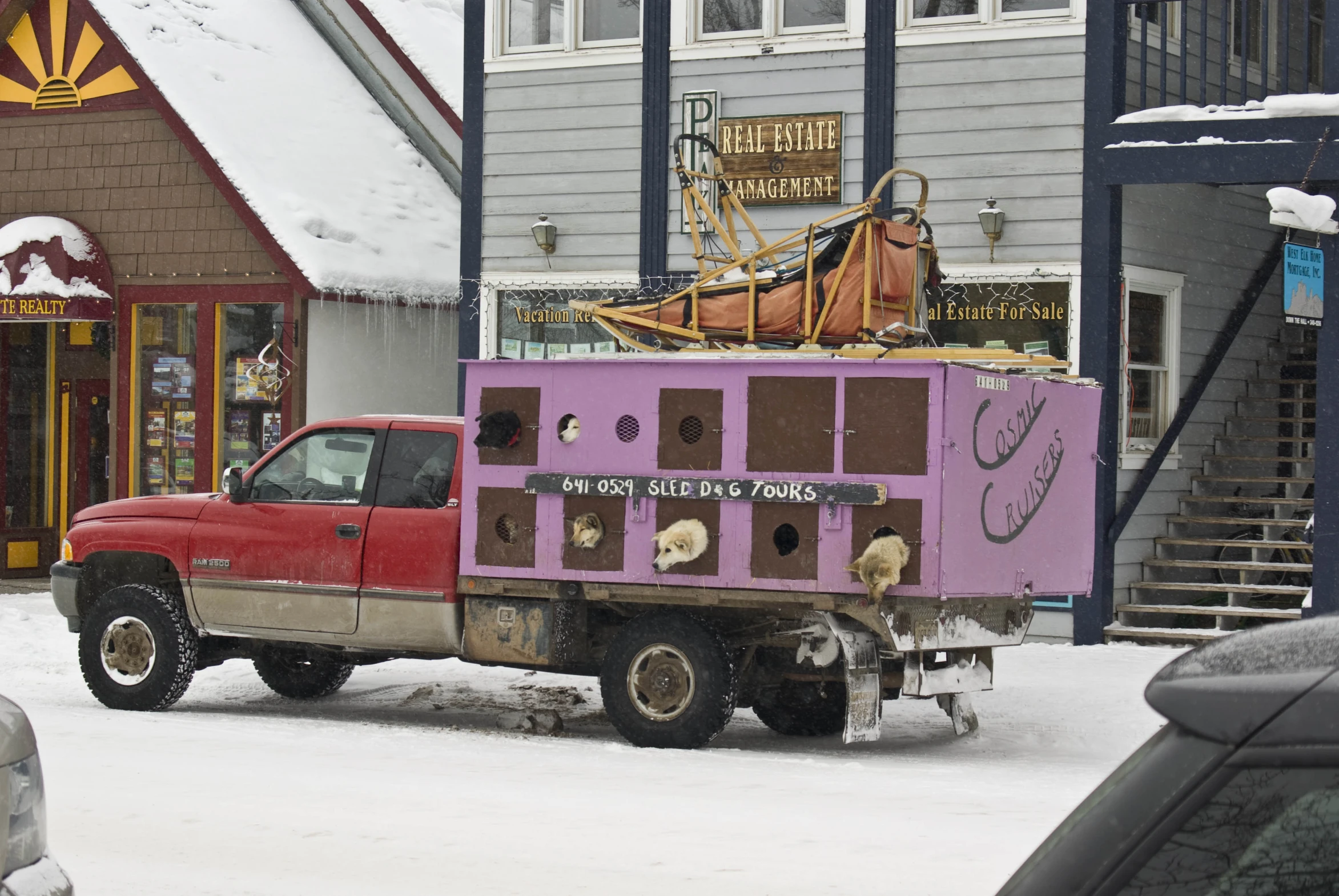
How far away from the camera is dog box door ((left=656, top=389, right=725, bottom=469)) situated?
380 inches

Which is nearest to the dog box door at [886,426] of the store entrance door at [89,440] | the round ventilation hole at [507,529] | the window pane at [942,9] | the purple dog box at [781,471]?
the purple dog box at [781,471]

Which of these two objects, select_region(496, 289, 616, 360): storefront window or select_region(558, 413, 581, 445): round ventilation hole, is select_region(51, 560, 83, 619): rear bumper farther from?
select_region(496, 289, 616, 360): storefront window

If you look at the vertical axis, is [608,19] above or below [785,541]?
above

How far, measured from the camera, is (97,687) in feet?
35.9

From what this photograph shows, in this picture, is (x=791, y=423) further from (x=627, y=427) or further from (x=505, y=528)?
(x=505, y=528)

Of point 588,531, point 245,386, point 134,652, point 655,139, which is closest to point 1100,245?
point 655,139

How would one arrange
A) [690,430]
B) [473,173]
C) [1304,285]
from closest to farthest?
[690,430], [1304,285], [473,173]

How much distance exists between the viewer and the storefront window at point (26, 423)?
19.5m

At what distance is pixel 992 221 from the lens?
46.7 feet

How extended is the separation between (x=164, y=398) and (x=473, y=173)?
432cm

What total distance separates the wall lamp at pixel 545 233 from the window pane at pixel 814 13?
9.08ft

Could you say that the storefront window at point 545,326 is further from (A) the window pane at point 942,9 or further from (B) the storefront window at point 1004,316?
(A) the window pane at point 942,9

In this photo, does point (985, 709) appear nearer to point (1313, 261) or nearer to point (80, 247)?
point (1313, 261)

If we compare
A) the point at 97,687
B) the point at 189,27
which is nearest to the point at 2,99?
the point at 189,27
